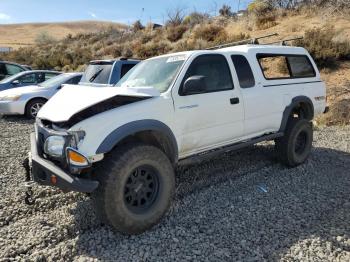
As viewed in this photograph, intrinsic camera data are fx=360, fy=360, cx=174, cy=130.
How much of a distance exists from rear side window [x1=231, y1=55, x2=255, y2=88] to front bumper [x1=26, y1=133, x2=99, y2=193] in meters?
2.71

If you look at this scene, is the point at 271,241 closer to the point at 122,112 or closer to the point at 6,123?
the point at 122,112

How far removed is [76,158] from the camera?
348 cm

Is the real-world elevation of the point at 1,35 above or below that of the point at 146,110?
above

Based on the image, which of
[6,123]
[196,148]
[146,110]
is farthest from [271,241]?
[6,123]

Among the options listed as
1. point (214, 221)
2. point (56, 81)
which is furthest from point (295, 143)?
point (56, 81)

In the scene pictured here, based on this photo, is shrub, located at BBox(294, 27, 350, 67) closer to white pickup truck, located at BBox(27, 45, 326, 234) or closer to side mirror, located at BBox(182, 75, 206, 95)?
white pickup truck, located at BBox(27, 45, 326, 234)

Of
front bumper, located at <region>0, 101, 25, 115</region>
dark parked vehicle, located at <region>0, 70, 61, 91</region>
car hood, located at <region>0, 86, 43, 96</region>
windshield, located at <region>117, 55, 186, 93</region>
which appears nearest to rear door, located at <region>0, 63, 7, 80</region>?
dark parked vehicle, located at <region>0, 70, 61, 91</region>

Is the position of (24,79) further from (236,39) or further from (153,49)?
(153,49)

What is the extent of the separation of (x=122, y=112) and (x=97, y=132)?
360mm

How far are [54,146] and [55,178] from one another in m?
0.35

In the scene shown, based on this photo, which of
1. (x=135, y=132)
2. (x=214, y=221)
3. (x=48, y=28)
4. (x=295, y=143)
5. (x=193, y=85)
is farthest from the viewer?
(x=48, y=28)

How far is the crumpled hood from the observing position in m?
3.70

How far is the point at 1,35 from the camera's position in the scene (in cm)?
8862

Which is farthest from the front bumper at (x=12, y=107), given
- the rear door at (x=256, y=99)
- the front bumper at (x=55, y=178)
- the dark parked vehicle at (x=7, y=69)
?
the rear door at (x=256, y=99)
